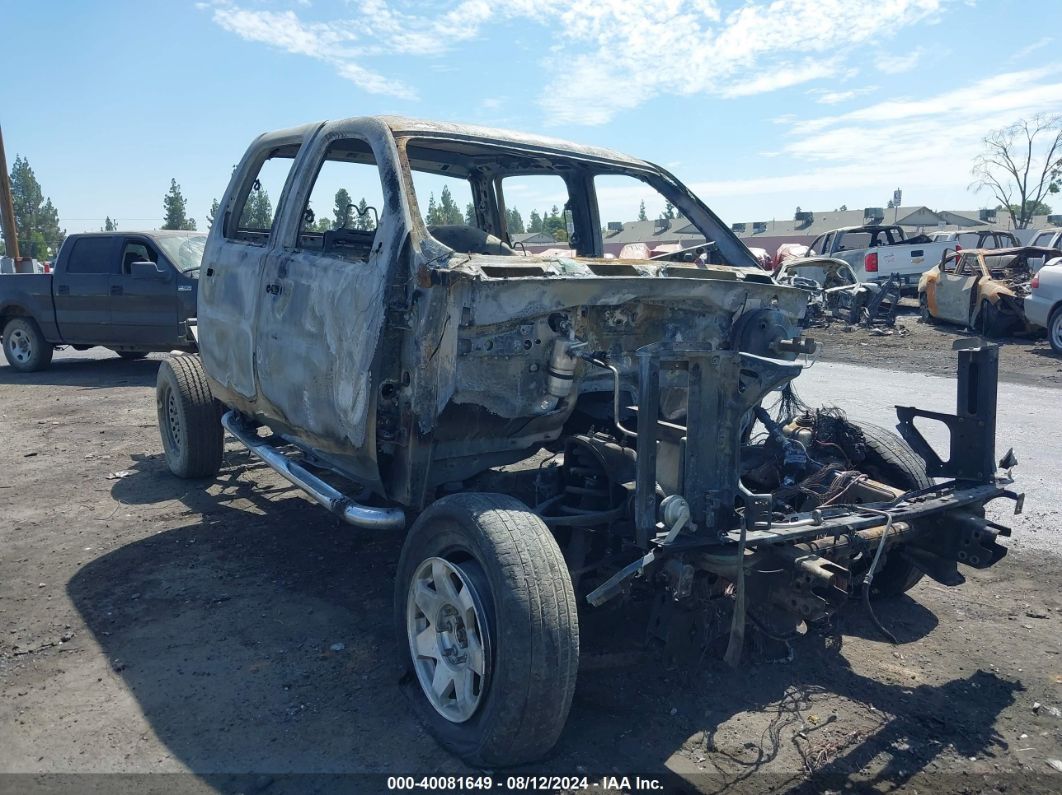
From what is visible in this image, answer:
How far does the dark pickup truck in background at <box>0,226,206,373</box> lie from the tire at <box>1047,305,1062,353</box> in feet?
40.9

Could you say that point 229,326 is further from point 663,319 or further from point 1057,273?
point 1057,273

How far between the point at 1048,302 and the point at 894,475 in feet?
36.5

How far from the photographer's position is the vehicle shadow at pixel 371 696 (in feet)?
9.76

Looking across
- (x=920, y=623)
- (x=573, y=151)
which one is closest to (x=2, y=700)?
(x=573, y=151)

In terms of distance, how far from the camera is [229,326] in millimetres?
4863

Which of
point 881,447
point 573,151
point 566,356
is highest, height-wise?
point 573,151

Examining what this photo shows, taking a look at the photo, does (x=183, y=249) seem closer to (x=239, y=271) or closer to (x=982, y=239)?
(x=239, y=271)

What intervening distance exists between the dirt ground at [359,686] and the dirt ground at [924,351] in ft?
24.4

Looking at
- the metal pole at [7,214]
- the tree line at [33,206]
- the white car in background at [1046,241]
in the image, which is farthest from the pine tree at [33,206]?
the white car in background at [1046,241]

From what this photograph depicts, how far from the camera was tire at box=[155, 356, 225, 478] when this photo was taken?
5.94m

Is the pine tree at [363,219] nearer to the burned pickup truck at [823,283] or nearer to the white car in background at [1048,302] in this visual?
the burned pickup truck at [823,283]

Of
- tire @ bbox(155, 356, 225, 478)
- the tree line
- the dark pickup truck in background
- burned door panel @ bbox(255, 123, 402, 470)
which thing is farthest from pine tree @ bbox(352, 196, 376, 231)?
the tree line

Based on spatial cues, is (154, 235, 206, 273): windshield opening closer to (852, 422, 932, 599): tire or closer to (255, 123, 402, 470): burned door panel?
(255, 123, 402, 470): burned door panel

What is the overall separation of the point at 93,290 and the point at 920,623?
1098 centimetres
